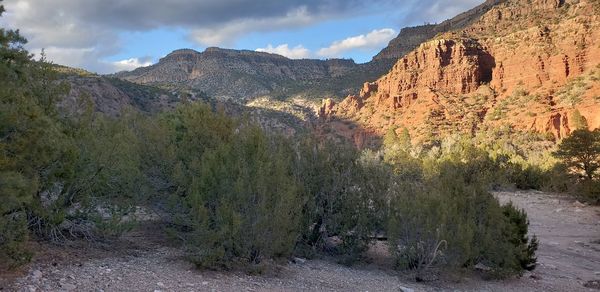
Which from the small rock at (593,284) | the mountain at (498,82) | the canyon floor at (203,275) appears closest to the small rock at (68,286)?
the canyon floor at (203,275)

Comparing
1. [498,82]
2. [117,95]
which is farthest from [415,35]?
[117,95]

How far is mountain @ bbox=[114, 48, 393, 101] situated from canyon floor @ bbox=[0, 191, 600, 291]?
78.9 m

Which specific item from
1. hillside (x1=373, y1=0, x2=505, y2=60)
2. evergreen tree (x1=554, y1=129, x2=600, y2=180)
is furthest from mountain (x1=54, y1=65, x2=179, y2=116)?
hillside (x1=373, y1=0, x2=505, y2=60)

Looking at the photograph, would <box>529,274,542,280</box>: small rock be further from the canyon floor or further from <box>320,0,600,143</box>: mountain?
<box>320,0,600,143</box>: mountain

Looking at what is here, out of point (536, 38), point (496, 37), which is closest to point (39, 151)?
point (536, 38)

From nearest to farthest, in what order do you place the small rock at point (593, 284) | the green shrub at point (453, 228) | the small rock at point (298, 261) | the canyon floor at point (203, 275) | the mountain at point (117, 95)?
the canyon floor at point (203, 275) < the small rock at point (298, 261) < the green shrub at point (453, 228) < the small rock at point (593, 284) < the mountain at point (117, 95)

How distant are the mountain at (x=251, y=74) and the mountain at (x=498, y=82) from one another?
17.1 metres

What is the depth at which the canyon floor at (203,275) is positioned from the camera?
7.07 meters

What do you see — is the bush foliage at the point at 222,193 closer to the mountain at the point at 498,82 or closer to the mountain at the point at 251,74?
the mountain at the point at 498,82

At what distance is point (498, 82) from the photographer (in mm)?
70125

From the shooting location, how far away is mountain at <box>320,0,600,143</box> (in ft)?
189

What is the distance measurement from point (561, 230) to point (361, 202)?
523 inches

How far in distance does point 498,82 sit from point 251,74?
75811 millimetres

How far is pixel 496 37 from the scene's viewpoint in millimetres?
A: 74188
